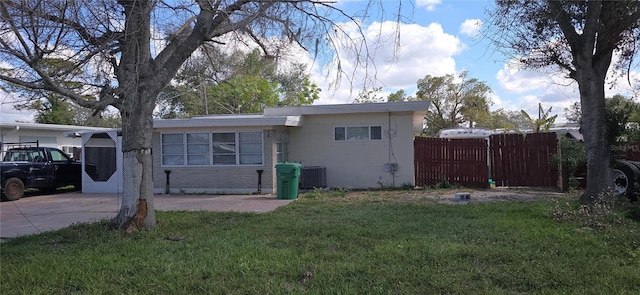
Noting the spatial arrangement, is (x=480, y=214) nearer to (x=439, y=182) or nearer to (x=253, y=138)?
(x=439, y=182)

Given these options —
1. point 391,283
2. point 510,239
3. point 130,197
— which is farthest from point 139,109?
point 510,239

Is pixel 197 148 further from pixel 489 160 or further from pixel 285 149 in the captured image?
pixel 489 160

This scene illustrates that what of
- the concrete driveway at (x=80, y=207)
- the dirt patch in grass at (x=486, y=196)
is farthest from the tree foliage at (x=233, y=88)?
the dirt patch in grass at (x=486, y=196)

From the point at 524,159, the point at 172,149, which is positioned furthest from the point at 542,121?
the point at 172,149

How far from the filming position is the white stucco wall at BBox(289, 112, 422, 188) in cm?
1578

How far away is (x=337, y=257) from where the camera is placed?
6098 mm

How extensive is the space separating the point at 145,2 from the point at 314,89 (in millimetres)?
30958

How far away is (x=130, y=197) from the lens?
27.3 feet

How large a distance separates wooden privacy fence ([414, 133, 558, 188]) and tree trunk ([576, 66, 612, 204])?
5.81m

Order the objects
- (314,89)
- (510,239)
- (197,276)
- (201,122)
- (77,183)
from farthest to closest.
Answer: (314,89), (77,183), (201,122), (510,239), (197,276)

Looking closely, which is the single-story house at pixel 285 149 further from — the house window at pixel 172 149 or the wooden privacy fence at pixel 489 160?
the wooden privacy fence at pixel 489 160

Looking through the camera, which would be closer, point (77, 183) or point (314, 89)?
point (77, 183)

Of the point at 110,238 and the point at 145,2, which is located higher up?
the point at 145,2

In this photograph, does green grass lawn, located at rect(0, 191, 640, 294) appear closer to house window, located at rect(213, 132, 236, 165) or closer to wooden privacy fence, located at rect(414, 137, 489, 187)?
house window, located at rect(213, 132, 236, 165)
